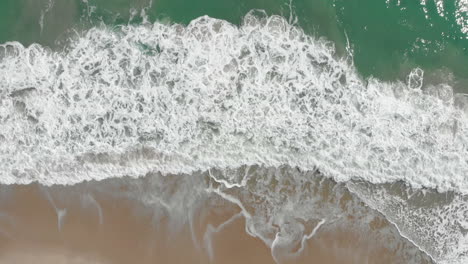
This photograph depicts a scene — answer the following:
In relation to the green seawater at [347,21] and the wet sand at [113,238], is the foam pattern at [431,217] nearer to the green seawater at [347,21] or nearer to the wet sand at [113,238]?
the wet sand at [113,238]

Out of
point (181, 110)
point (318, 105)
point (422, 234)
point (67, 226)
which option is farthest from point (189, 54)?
point (422, 234)

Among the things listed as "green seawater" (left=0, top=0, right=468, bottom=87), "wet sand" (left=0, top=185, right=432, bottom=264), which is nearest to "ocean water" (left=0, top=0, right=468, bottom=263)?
"green seawater" (left=0, top=0, right=468, bottom=87)

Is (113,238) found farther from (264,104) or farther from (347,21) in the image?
(347,21)

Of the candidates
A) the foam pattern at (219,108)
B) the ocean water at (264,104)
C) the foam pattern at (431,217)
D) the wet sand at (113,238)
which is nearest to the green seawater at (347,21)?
the ocean water at (264,104)

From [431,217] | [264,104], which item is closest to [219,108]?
[264,104]

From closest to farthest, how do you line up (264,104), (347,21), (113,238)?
1. (113,238)
2. (264,104)
3. (347,21)

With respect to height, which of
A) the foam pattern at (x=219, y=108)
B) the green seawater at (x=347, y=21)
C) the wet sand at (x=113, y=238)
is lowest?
the wet sand at (x=113, y=238)
